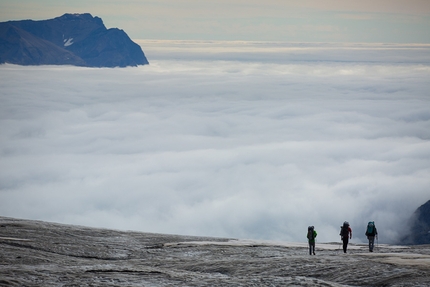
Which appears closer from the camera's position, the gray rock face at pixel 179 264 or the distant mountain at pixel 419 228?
the gray rock face at pixel 179 264

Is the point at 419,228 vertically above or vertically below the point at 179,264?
above

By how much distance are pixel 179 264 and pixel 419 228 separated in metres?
163

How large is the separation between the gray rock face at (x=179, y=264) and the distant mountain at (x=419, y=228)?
140252mm

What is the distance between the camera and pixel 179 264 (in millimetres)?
28562

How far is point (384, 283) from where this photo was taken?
74.7 ft

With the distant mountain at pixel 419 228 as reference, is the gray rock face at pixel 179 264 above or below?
below

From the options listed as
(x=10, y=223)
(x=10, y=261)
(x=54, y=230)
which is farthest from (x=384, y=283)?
(x=10, y=223)

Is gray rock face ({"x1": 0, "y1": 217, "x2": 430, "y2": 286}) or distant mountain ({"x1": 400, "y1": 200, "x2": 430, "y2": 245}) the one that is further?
distant mountain ({"x1": 400, "y1": 200, "x2": 430, "y2": 245})

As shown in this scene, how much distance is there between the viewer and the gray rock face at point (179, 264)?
22.8 meters

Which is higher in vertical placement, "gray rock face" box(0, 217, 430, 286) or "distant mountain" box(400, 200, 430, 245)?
"distant mountain" box(400, 200, 430, 245)

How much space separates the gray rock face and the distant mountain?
140 m

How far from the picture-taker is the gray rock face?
74.9ft

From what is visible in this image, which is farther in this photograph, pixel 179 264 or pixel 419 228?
pixel 419 228

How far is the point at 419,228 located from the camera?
173 m
